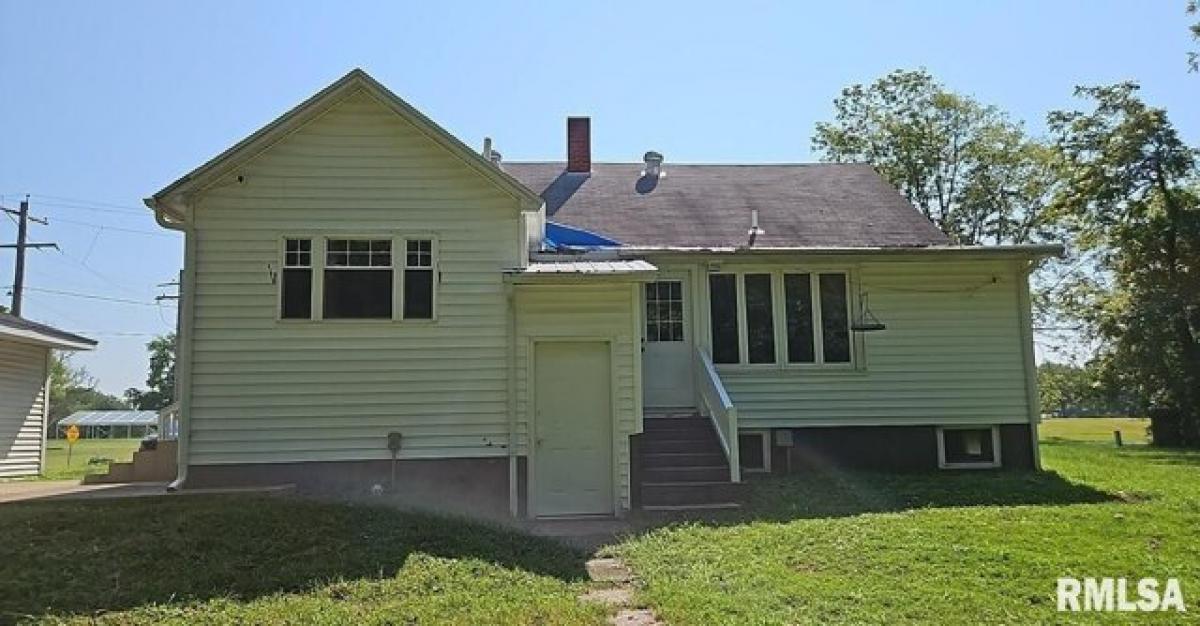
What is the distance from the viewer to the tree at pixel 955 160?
1231 inches

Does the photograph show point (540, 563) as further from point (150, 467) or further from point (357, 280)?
point (150, 467)

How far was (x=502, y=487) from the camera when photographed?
1030 centimetres

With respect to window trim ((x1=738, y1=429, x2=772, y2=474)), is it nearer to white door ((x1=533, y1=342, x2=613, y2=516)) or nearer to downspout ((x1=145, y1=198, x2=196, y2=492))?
white door ((x1=533, y1=342, x2=613, y2=516))

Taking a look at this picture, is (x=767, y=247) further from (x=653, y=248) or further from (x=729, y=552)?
(x=729, y=552)

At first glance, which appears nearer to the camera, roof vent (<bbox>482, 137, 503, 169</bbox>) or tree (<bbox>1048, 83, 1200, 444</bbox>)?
roof vent (<bbox>482, 137, 503, 169</bbox>)

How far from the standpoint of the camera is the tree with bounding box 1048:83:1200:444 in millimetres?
25375

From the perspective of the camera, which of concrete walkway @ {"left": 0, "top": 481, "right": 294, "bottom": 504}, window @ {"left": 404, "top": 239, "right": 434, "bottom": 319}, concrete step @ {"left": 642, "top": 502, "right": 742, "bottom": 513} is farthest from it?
window @ {"left": 404, "top": 239, "right": 434, "bottom": 319}

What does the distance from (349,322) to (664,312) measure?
5.04m

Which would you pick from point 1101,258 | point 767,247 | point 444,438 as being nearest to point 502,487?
point 444,438

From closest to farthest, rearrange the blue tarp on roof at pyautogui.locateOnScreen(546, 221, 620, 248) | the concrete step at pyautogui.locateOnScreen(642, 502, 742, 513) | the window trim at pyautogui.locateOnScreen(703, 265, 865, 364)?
the concrete step at pyautogui.locateOnScreen(642, 502, 742, 513), the window trim at pyautogui.locateOnScreen(703, 265, 865, 364), the blue tarp on roof at pyautogui.locateOnScreen(546, 221, 620, 248)

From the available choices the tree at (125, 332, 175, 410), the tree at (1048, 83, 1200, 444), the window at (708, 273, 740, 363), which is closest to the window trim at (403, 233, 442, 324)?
the window at (708, 273, 740, 363)

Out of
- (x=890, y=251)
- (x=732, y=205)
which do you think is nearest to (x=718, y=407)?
(x=890, y=251)

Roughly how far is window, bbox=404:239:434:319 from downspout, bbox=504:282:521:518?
1.02 metres

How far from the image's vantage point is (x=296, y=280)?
10414mm
